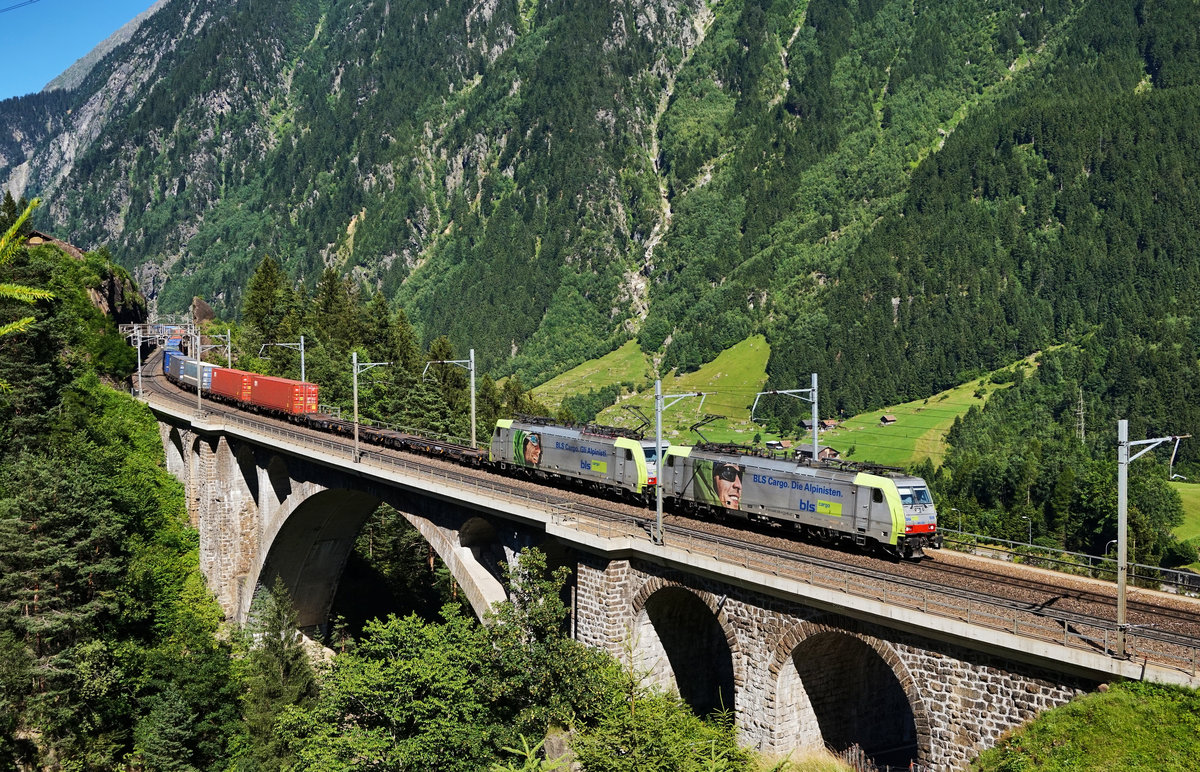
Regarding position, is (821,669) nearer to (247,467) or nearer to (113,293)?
(247,467)

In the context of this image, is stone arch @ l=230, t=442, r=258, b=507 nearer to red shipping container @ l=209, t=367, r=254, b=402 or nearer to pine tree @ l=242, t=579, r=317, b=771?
pine tree @ l=242, t=579, r=317, b=771

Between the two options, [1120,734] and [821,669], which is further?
[821,669]

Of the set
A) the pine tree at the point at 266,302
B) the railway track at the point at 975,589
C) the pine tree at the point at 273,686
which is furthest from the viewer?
the pine tree at the point at 266,302

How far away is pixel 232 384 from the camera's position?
85.9 metres

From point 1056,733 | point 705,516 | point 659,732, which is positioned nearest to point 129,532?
point 705,516

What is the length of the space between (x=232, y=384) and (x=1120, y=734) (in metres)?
79.4

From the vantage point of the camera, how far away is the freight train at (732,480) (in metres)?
33.1

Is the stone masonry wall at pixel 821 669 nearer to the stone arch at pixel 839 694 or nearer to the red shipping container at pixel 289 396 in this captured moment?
the stone arch at pixel 839 694

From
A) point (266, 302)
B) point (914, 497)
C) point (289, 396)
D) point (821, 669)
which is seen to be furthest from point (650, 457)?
point (266, 302)

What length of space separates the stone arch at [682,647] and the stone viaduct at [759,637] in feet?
0.15

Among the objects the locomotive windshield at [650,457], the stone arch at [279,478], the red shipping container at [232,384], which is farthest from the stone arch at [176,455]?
the locomotive windshield at [650,457]

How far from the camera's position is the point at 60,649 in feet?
153

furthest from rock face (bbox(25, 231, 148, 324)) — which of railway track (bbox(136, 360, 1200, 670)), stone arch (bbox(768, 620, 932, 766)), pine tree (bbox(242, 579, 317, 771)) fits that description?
stone arch (bbox(768, 620, 932, 766))

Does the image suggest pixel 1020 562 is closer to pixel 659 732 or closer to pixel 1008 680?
pixel 1008 680
